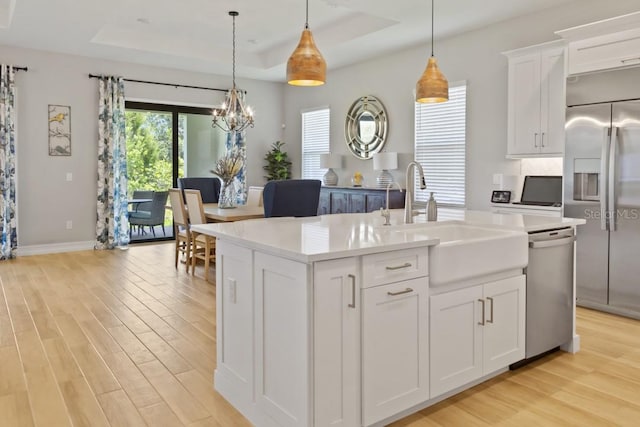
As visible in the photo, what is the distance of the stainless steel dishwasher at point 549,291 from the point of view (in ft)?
9.93

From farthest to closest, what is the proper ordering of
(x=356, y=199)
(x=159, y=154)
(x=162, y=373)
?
1. (x=159, y=154)
2. (x=356, y=199)
3. (x=162, y=373)

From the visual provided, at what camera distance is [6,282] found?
17.5 ft

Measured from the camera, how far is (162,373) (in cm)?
297

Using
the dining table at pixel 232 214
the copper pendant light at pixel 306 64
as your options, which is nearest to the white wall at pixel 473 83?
the dining table at pixel 232 214

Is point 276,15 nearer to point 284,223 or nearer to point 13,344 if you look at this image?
point 284,223

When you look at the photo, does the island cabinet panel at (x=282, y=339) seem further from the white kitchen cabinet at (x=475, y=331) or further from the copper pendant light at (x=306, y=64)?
the copper pendant light at (x=306, y=64)

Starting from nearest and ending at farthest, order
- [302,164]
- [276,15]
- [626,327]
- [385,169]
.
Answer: [626,327] → [276,15] → [385,169] → [302,164]

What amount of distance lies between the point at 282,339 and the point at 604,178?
3381 mm

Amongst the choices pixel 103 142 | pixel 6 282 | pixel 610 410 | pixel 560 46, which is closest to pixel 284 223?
pixel 610 410

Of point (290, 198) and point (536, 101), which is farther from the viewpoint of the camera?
point (536, 101)

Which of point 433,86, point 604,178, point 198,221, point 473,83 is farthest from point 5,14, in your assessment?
point 604,178

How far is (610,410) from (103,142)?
722 cm

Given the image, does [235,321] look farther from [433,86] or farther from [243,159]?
[243,159]

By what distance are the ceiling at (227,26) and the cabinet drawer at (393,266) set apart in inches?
133
